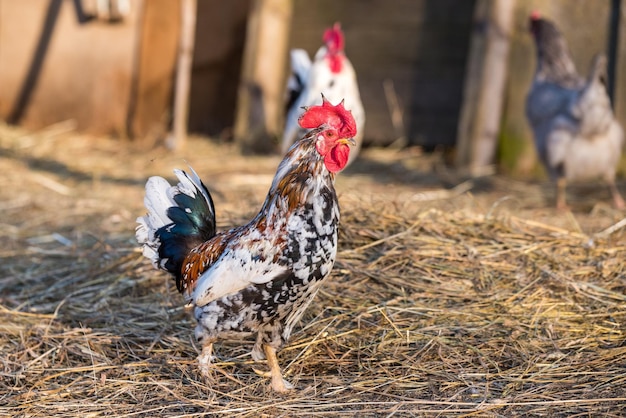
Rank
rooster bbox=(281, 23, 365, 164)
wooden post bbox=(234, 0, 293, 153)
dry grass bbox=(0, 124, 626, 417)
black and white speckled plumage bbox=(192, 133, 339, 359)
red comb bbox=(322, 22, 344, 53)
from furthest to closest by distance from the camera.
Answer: wooden post bbox=(234, 0, 293, 153) < red comb bbox=(322, 22, 344, 53) < rooster bbox=(281, 23, 365, 164) < dry grass bbox=(0, 124, 626, 417) < black and white speckled plumage bbox=(192, 133, 339, 359)

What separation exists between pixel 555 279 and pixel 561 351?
0.60 m

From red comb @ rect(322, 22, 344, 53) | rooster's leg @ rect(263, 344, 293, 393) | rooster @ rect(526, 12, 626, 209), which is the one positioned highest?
red comb @ rect(322, 22, 344, 53)

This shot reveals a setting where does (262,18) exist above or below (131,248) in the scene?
above

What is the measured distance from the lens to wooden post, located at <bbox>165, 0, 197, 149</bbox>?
7922 millimetres

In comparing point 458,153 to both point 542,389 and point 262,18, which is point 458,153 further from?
point 542,389

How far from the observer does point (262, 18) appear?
8.24 meters

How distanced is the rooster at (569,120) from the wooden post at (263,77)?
2.86 m

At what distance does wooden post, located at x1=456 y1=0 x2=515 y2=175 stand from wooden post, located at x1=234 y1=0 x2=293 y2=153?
6.84 ft

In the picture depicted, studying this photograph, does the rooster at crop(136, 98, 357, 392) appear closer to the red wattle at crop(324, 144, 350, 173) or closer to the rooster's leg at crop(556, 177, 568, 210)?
the red wattle at crop(324, 144, 350, 173)

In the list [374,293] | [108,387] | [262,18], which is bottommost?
[108,387]

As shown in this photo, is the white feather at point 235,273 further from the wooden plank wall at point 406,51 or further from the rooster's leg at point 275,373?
the wooden plank wall at point 406,51

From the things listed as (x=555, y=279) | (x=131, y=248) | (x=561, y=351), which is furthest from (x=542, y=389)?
(x=131, y=248)

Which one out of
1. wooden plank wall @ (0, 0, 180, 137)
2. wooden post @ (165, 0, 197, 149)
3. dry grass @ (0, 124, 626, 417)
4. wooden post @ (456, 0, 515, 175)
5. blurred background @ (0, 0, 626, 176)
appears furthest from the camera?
wooden plank wall @ (0, 0, 180, 137)

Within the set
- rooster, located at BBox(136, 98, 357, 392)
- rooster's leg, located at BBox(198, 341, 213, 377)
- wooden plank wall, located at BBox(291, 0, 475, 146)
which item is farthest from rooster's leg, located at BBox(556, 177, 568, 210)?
rooster's leg, located at BBox(198, 341, 213, 377)
